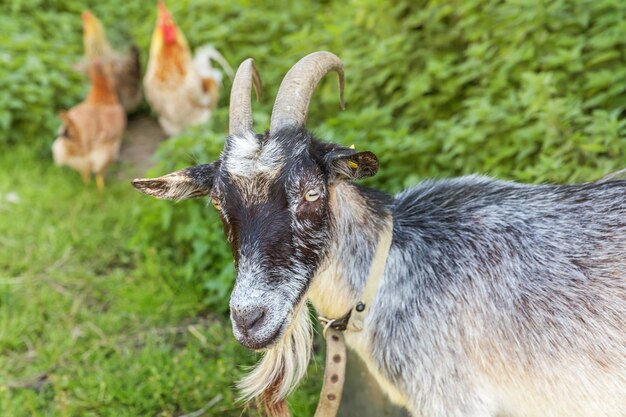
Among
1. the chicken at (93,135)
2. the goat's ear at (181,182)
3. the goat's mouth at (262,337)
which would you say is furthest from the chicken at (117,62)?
the goat's mouth at (262,337)

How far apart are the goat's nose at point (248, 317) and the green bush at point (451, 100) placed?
3.80 feet

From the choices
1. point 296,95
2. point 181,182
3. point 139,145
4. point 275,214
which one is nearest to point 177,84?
point 139,145

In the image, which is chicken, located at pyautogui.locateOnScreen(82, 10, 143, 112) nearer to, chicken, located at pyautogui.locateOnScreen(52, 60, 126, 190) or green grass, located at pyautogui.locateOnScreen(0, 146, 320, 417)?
chicken, located at pyautogui.locateOnScreen(52, 60, 126, 190)

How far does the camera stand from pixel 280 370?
2830mm

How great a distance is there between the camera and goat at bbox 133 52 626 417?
91.4 inches

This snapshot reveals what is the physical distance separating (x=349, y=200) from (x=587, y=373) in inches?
40.9

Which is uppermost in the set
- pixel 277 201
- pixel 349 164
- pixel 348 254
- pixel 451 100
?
pixel 451 100

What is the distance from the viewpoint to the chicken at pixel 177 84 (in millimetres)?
6176

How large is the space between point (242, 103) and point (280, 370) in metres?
1.09

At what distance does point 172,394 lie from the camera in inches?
144

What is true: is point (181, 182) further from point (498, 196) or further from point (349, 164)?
point (498, 196)

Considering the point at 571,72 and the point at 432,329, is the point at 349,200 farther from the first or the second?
the point at 571,72

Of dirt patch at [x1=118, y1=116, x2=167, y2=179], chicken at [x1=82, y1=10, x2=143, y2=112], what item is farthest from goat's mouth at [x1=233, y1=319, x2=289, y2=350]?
chicken at [x1=82, y1=10, x2=143, y2=112]

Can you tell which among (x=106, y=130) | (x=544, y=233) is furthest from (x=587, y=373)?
(x=106, y=130)
